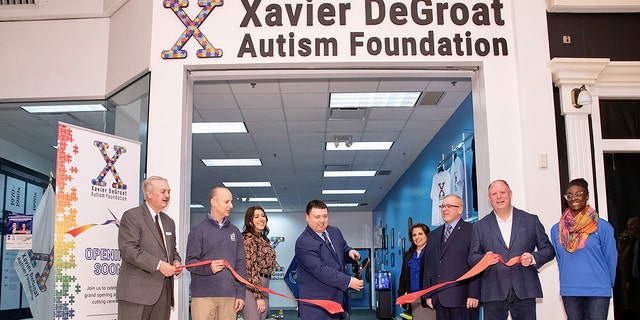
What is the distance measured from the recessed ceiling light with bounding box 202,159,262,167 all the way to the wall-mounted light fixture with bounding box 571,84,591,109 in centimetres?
826

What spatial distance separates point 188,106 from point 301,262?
2101 mm

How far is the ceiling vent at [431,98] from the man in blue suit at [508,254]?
3.81 meters

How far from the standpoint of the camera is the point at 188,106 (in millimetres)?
5926

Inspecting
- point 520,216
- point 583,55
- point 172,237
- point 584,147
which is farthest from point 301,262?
point 583,55

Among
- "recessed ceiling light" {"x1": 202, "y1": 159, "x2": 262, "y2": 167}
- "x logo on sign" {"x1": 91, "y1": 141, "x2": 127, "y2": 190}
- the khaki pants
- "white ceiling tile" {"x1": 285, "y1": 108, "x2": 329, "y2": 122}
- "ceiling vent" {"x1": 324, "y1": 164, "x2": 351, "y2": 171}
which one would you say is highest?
"white ceiling tile" {"x1": 285, "y1": 108, "x2": 329, "y2": 122}

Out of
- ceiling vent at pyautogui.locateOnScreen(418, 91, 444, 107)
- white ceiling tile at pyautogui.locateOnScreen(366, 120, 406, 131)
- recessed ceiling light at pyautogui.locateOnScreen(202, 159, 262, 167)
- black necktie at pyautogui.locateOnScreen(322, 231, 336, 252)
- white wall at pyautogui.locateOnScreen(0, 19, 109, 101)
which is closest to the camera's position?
black necktie at pyautogui.locateOnScreen(322, 231, 336, 252)

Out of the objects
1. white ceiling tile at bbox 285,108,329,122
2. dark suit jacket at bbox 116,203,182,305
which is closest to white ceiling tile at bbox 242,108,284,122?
white ceiling tile at bbox 285,108,329,122

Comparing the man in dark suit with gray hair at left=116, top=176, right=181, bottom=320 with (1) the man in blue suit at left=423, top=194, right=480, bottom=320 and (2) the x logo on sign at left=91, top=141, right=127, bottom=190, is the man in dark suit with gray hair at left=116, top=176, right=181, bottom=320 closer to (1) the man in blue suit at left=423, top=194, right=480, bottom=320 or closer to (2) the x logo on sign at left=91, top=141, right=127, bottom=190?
(2) the x logo on sign at left=91, top=141, right=127, bottom=190

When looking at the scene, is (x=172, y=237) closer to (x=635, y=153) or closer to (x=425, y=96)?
→ (x=635, y=153)

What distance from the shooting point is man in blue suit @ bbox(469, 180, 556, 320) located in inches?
173

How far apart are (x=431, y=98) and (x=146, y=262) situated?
209 inches

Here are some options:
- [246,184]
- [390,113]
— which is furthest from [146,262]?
[246,184]

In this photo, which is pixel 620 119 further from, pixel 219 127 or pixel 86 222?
pixel 219 127

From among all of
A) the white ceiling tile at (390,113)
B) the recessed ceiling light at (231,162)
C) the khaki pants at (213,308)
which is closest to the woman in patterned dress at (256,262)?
the khaki pants at (213,308)
